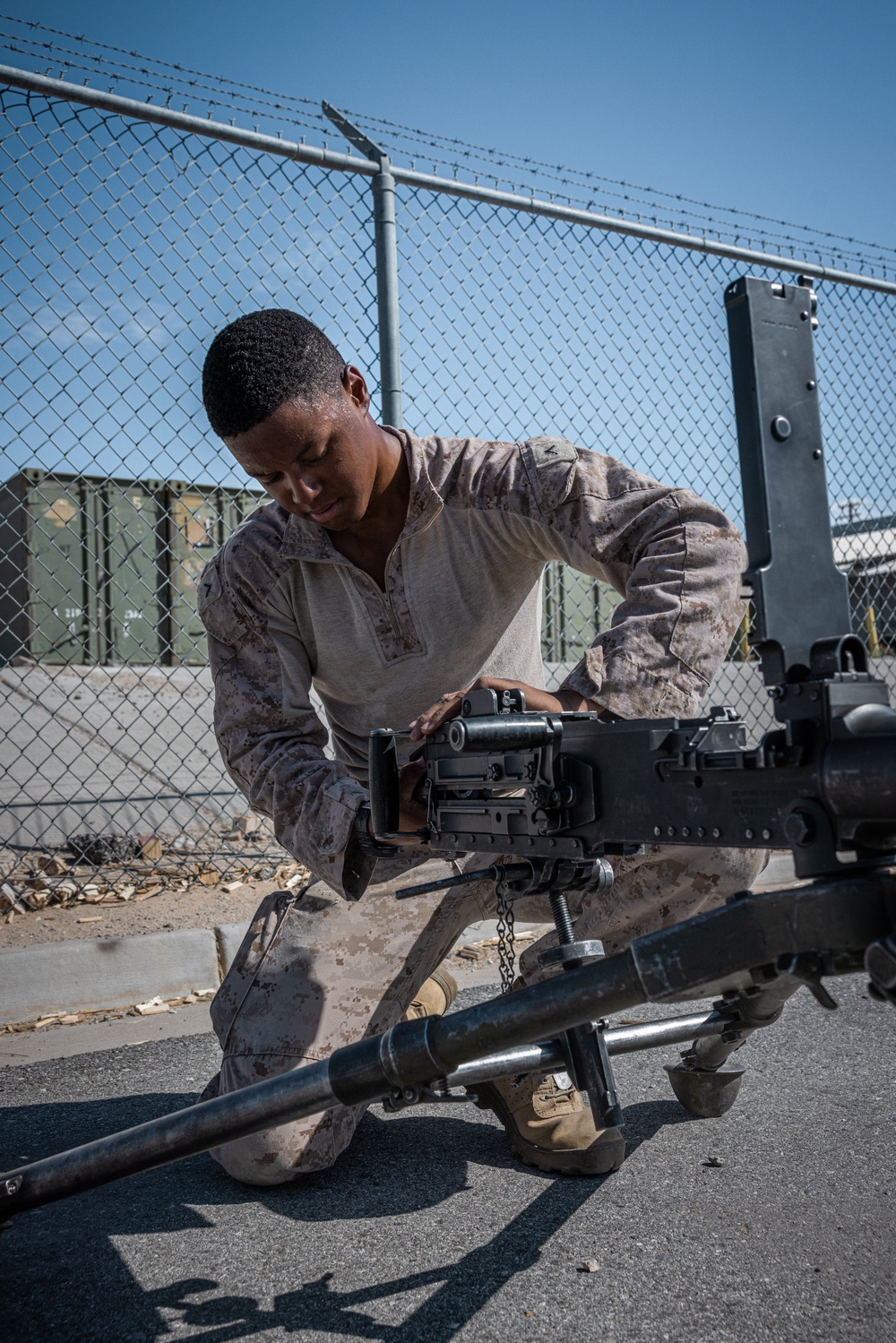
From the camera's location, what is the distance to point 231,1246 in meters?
1.80

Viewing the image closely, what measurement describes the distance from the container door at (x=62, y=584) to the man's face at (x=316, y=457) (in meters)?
8.54

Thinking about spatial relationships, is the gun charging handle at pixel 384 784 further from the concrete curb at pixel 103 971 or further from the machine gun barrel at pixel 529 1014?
the concrete curb at pixel 103 971

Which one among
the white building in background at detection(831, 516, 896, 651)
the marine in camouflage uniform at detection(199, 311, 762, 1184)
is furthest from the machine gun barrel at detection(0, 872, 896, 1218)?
the white building in background at detection(831, 516, 896, 651)

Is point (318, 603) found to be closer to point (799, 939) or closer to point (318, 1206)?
point (318, 1206)

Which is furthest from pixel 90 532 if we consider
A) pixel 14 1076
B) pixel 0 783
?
pixel 14 1076

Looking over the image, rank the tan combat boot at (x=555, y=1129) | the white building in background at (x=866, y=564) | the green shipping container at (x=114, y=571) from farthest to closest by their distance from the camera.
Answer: the green shipping container at (x=114, y=571) < the white building in background at (x=866, y=564) < the tan combat boot at (x=555, y=1129)

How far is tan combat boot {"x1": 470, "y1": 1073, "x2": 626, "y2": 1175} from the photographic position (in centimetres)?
201

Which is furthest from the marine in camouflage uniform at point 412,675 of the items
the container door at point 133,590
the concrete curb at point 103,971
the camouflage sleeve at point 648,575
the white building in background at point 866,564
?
the container door at point 133,590

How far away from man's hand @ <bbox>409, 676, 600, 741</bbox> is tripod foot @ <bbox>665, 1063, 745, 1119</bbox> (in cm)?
91

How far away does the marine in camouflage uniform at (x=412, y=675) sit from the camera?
79.2 inches

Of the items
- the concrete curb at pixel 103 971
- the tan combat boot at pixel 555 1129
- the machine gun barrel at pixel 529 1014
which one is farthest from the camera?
the concrete curb at pixel 103 971

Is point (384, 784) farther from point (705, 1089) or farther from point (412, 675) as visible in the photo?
point (705, 1089)

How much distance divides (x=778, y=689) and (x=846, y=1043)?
204cm

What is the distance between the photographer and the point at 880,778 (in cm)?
97
